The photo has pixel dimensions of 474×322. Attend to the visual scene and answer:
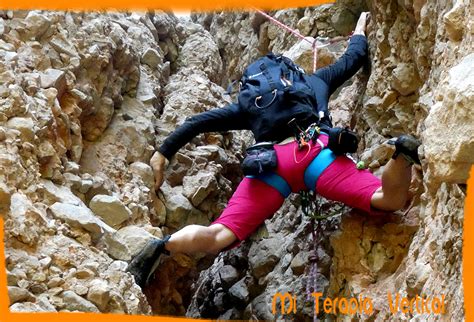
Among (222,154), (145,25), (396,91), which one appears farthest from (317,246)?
(145,25)

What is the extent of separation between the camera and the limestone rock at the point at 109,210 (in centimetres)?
449

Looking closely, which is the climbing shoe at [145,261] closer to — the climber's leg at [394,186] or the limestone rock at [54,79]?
the climber's leg at [394,186]

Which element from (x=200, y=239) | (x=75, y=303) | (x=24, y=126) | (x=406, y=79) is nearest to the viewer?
(x=75, y=303)

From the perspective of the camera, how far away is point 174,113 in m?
6.39

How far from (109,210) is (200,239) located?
0.99 m

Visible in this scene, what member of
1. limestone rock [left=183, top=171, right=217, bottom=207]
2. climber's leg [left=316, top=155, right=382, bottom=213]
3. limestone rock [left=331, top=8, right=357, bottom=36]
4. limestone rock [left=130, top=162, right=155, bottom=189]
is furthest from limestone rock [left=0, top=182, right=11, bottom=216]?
limestone rock [left=331, top=8, right=357, bottom=36]

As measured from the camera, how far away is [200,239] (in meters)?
3.92

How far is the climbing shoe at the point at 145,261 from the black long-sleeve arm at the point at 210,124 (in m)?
1.01

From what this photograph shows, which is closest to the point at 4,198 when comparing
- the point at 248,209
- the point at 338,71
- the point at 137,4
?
the point at 248,209

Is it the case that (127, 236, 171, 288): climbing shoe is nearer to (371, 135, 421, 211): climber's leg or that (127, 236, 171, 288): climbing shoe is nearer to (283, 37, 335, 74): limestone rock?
(371, 135, 421, 211): climber's leg

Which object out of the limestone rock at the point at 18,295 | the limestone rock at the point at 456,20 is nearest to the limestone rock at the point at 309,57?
the limestone rock at the point at 456,20

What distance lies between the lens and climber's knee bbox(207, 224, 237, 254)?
3977mm

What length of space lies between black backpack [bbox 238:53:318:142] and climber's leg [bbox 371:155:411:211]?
2.84 ft

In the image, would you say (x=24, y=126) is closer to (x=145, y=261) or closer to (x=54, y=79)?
(x=54, y=79)
